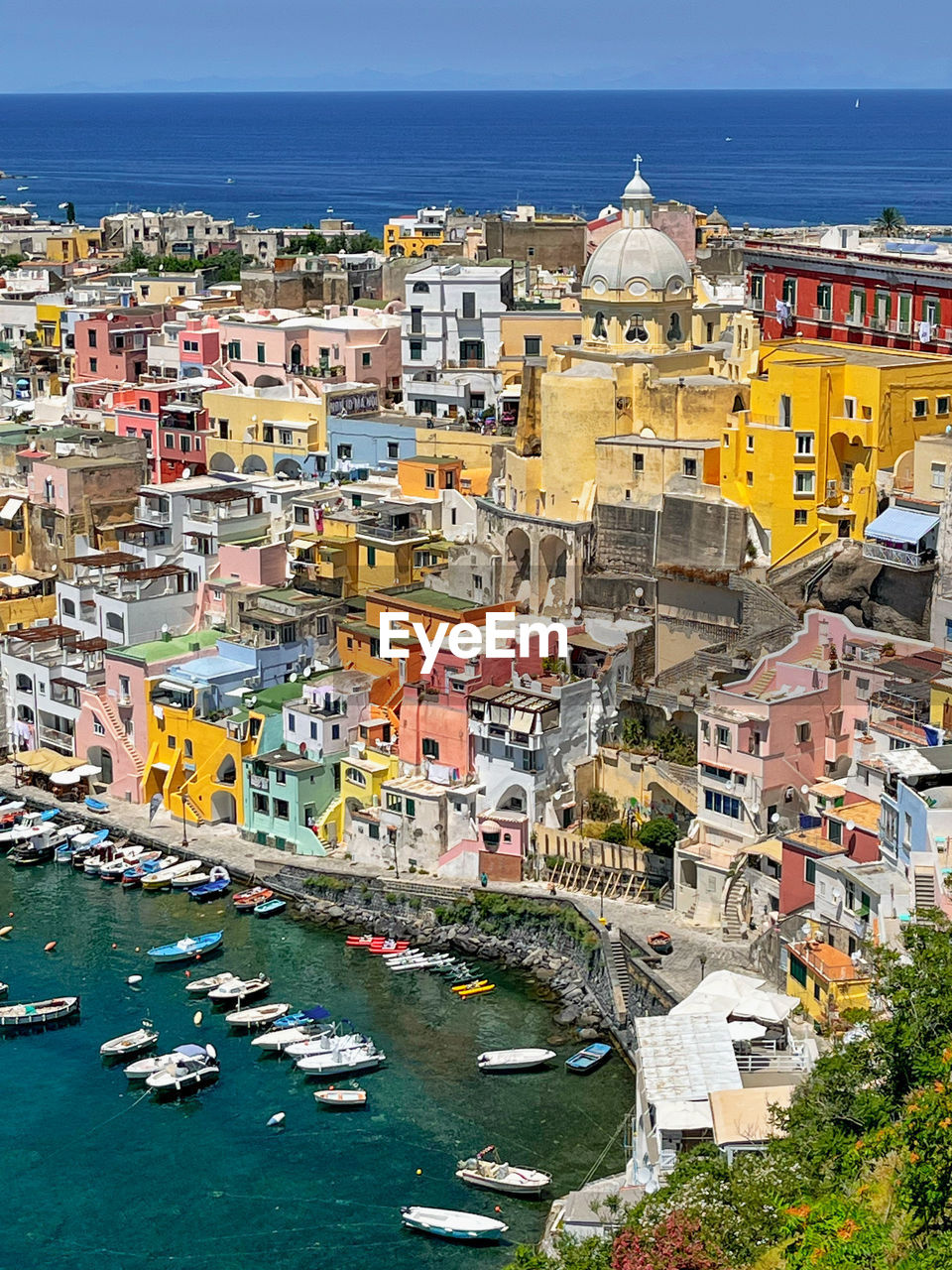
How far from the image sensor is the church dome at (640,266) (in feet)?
149

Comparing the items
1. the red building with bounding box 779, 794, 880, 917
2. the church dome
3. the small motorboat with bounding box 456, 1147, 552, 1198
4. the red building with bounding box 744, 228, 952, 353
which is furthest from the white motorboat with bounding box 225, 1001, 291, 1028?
the red building with bounding box 744, 228, 952, 353

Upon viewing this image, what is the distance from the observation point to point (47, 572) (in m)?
53.1

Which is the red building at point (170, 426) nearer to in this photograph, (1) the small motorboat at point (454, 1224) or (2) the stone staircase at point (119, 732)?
(2) the stone staircase at point (119, 732)

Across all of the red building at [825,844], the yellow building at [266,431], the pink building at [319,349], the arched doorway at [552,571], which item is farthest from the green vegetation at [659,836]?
the pink building at [319,349]

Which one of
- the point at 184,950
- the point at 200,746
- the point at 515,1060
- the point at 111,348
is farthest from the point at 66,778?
the point at 111,348

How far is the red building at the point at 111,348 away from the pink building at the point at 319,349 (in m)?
4.48

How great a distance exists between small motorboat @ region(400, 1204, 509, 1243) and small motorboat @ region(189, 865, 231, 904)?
39.3ft

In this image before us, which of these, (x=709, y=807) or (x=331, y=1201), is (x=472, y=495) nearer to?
(x=709, y=807)

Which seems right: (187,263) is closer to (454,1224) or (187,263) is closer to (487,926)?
(487,926)

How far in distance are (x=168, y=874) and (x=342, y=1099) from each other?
9552 millimetres

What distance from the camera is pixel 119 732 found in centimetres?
4378

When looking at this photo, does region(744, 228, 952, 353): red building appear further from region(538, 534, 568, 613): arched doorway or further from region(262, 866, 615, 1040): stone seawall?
region(262, 866, 615, 1040): stone seawall

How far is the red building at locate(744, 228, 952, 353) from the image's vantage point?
4322cm

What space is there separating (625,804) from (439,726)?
3.79 metres
